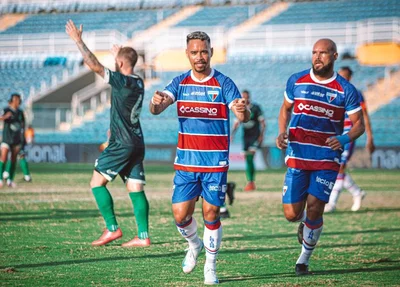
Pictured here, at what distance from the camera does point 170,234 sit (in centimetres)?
1089

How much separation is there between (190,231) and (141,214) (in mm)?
2140

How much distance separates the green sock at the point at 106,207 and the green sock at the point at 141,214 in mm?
283

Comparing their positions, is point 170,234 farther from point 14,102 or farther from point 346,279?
point 14,102

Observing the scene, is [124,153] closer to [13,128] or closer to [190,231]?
[190,231]

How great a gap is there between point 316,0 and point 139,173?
38.2m

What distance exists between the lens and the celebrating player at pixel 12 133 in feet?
64.6

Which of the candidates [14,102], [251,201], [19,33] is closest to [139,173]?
[251,201]

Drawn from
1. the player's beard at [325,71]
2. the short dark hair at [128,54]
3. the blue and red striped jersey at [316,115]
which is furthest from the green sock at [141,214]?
the player's beard at [325,71]

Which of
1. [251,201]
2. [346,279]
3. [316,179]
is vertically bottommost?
[251,201]

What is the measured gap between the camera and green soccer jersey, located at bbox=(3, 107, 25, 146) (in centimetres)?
1972

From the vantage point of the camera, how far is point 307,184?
319 inches

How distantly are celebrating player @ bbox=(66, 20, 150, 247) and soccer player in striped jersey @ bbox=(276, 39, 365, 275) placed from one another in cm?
229

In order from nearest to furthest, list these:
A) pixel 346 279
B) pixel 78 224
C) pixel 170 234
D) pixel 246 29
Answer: pixel 346 279, pixel 170 234, pixel 78 224, pixel 246 29

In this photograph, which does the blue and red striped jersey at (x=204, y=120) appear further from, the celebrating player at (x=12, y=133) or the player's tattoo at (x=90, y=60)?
the celebrating player at (x=12, y=133)
